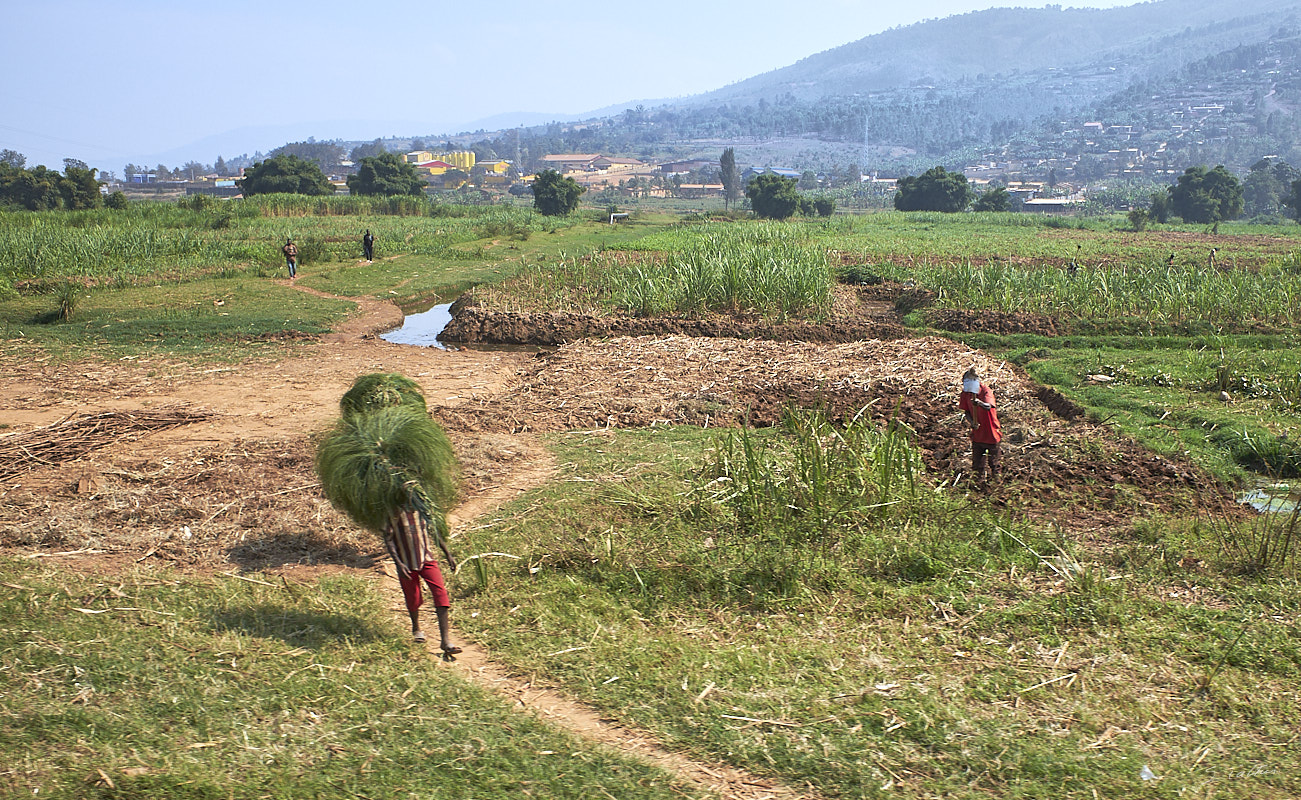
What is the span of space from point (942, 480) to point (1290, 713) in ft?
12.0

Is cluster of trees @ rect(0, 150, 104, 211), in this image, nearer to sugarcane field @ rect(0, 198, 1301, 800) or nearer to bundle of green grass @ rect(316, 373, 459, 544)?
sugarcane field @ rect(0, 198, 1301, 800)

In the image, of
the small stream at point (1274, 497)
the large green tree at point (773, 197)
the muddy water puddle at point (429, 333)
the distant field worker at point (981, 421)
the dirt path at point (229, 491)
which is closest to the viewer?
the dirt path at point (229, 491)

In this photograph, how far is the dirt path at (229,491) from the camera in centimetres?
497

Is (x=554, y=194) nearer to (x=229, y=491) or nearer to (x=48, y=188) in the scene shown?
(x=48, y=188)

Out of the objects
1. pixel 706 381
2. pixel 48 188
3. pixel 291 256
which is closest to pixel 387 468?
pixel 706 381

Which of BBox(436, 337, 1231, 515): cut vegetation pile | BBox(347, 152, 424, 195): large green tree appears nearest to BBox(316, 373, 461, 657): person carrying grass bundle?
BBox(436, 337, 1231, 515): cut vegetation pile

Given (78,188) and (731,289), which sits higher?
(78,188)

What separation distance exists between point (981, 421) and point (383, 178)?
59581 mm

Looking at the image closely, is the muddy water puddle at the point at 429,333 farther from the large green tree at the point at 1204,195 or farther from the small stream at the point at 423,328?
the large green tree at the point at 1204,195

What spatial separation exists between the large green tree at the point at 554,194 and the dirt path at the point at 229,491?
48196 mm

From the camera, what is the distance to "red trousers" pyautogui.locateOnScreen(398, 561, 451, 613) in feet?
17.0

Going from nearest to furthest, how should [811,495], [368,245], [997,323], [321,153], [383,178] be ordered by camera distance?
[811,495], [997,323], [368,245], [383,178], [321,153]

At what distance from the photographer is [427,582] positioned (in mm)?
5215

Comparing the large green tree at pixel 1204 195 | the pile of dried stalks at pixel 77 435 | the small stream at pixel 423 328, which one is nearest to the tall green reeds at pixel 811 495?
the pile of dried stalks at pixel 77 435
